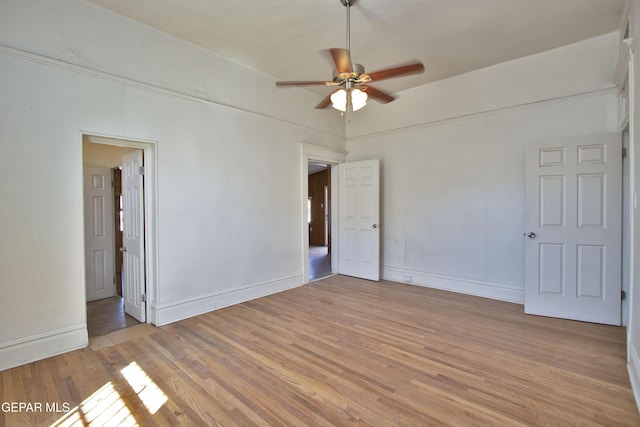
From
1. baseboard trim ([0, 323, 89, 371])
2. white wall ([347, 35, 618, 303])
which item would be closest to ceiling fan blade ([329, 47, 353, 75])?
white wall ([347, 35, 618, 303])

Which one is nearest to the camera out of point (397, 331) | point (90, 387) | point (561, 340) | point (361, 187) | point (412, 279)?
point (90, 387)

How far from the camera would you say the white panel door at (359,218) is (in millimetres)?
5156

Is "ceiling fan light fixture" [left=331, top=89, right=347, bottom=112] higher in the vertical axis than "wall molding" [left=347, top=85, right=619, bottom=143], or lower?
lower

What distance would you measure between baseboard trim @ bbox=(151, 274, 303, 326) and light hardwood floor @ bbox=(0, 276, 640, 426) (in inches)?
5.8

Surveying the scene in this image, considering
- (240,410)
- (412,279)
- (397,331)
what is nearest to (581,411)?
(397,331)

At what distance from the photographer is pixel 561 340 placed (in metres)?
2.91

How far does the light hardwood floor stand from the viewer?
1.90 m

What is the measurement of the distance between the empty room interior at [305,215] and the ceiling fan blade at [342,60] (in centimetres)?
2

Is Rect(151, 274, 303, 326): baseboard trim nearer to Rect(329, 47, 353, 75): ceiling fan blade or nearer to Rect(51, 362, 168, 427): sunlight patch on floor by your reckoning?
Rect(51, 362, 168, 427): sunlight patch on floor

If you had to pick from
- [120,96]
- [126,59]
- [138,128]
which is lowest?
[138,128]

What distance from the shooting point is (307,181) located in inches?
201

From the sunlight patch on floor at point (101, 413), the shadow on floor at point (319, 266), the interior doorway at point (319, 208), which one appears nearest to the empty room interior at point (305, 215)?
the sunlight patch on floor at point (101, 413)

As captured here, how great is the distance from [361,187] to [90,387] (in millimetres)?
4368

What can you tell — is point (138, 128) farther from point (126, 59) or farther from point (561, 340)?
point (561, 340)
